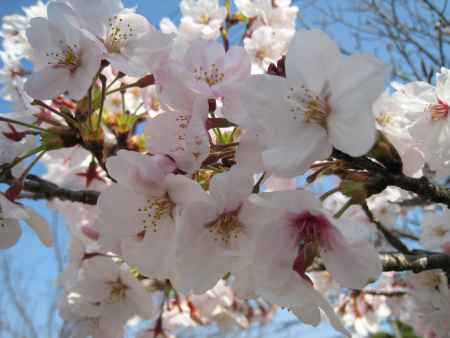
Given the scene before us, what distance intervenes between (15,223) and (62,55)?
0.40m

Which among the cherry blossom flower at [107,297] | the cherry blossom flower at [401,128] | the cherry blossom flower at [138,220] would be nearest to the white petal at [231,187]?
the cherry blossom flower at [138,220]

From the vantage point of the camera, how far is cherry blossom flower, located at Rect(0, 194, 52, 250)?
0.96 m

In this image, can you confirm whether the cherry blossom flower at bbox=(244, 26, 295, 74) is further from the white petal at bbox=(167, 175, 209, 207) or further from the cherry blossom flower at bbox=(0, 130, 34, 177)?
the white petal at bbox=(167, 175, 209, 207)

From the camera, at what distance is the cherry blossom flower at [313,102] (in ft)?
2.44

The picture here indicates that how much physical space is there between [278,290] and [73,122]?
Result: 674mm

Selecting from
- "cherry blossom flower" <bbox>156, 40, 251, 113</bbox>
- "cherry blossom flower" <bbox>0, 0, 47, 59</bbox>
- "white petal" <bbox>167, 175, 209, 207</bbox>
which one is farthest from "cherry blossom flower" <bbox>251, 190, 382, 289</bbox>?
"cherry blossom flower" <bbox>0, 0, 47, 59</bbox>

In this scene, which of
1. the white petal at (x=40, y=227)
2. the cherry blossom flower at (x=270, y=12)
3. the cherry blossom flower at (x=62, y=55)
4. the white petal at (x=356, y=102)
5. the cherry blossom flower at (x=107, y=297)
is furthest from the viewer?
the cherry blossom flower at (x=270, y=12)

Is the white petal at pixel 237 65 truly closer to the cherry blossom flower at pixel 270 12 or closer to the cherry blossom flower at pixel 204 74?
the cherry blossom flower at pixel 204 74

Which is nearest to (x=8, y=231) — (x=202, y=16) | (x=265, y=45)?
(x=265, y=45)

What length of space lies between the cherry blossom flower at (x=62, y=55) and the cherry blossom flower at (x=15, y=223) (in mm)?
244

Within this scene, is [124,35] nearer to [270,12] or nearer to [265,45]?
[265,45]

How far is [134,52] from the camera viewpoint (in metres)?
1.02

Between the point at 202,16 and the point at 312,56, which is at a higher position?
the point at 312,56

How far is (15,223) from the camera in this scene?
104cm
